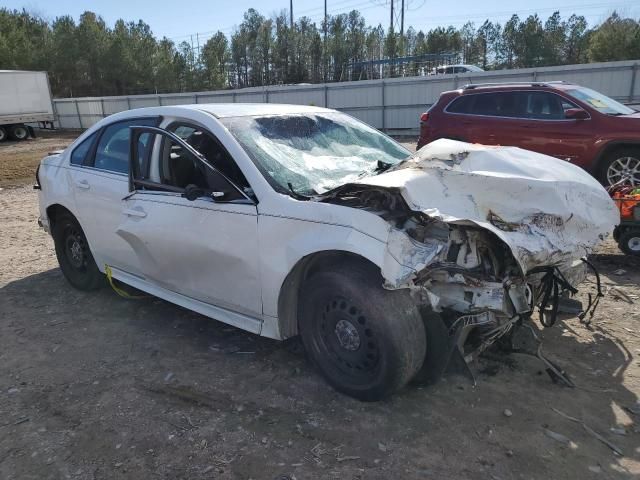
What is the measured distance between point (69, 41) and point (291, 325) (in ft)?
194

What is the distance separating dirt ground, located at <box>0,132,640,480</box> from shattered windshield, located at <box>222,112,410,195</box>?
4.31 ft

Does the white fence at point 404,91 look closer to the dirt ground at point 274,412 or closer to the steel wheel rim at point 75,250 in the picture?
the dirt ground at point 274,412

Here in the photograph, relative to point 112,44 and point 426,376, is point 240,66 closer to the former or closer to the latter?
point 112,44

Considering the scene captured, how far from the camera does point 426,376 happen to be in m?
3.08

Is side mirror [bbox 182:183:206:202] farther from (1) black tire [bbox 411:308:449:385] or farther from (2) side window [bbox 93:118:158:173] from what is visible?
(1) black tire [bbox 411:308:449:385]

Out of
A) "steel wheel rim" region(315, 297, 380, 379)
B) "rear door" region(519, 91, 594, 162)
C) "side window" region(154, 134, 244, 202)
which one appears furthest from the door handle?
"rear door" region(519, 91, 594, 162)

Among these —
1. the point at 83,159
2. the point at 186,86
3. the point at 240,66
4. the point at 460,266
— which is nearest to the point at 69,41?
the point at 186,86

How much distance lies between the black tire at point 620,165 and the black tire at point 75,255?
24.1 feet

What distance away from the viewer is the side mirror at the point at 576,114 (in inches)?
325

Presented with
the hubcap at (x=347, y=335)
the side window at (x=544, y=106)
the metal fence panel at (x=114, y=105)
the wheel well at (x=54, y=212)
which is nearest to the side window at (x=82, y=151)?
the wheel well at (x=54, y=212)

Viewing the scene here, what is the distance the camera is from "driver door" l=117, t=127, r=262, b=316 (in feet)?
11.1

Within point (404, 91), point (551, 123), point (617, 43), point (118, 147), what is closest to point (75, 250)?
point (118, 147)

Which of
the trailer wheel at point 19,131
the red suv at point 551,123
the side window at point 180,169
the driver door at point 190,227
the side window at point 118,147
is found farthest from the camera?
the trailer wheel at point 19,131

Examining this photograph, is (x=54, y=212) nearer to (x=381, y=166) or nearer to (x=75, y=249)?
(x=75, y=249)
